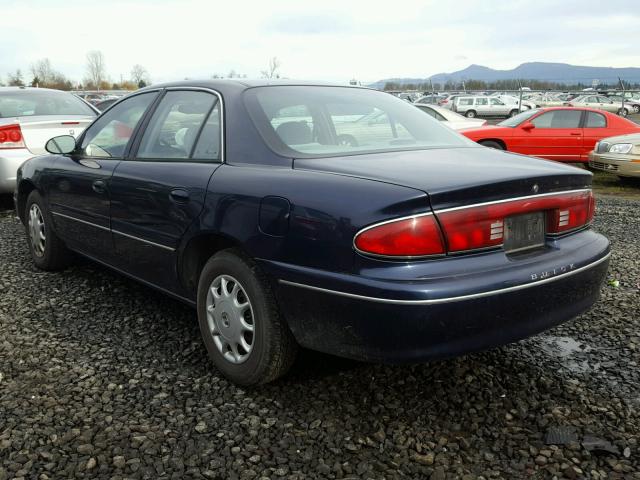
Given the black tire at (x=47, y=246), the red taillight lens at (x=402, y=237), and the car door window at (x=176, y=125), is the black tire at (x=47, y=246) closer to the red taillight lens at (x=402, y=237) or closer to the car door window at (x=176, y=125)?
the car door window at (x=176, y=125)

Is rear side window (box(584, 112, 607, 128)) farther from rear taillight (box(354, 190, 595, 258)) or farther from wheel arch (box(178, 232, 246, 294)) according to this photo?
wheel arch (box(178, 232, 246, 294))

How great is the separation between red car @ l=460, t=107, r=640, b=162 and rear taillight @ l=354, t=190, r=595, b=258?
9759 millimetres

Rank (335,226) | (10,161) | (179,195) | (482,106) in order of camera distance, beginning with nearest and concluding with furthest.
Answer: (335,226) → (179,195) → (10,161) → (482,106)

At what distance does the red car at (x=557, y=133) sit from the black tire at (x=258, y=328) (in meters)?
9.75

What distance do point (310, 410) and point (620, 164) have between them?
9.09 metres

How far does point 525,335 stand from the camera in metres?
2.51

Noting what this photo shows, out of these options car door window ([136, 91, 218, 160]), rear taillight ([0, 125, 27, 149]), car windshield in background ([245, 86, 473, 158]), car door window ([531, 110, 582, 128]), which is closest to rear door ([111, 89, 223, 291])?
car door window ([136, 91, 218, 160])

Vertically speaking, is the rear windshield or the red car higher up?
the rear windshield

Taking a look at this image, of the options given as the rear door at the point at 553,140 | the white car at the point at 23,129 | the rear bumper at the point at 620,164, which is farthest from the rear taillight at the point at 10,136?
the rear bumper at the point at 620,164

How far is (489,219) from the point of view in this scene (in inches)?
94.7

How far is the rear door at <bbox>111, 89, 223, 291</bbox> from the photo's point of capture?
3.08 m

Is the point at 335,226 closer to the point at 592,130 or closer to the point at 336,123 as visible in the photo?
the point at 336,123

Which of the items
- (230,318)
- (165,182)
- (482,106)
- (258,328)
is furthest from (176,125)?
(482,106)

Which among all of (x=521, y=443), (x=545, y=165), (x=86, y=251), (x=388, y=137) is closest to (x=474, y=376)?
(x=521, y=443)
